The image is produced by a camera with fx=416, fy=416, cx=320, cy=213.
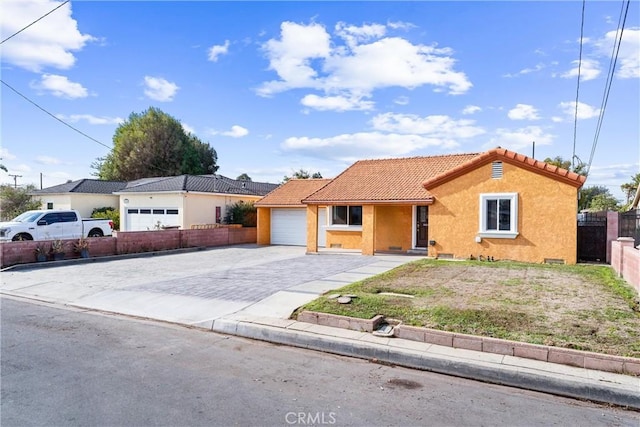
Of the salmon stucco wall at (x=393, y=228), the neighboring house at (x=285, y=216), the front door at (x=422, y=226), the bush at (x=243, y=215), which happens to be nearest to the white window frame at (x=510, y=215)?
the front door at (x=422, y=226)

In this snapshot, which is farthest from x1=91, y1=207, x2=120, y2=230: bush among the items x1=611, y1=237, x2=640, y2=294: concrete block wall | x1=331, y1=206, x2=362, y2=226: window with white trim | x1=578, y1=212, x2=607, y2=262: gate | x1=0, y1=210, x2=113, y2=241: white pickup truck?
x1=611, y1=237, x2=640, y2=294: concrete block wall

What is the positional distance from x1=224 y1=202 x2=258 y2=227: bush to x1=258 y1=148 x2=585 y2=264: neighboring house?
758 cm

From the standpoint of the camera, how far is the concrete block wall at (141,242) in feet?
49.4

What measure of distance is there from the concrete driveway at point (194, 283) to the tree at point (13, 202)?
19.3 metres

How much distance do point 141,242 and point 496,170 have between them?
51.3 feet

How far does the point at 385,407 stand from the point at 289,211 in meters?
20.0

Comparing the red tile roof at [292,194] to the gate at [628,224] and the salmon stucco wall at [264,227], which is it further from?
the gate at [628,224]

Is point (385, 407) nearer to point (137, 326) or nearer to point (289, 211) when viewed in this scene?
point (137, 326)

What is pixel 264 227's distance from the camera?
80.5 feet

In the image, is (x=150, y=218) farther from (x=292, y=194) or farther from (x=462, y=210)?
(x=462, y=210)

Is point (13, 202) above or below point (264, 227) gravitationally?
above

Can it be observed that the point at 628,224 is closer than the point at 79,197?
Yes

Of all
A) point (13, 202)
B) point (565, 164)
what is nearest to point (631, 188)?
point (565, 164)

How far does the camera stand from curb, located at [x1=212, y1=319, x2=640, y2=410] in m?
4.75
